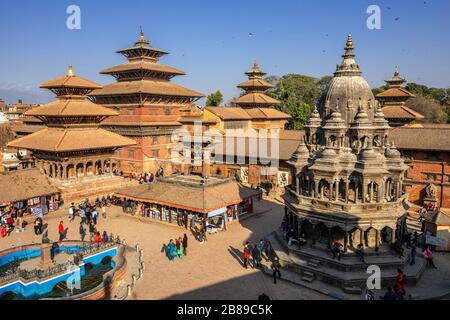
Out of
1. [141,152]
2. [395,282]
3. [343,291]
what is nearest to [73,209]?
[141,152]

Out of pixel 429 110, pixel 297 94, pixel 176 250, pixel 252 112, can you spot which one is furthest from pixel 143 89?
pixel 429 110

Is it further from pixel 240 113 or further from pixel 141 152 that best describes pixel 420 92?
pixel 141 152

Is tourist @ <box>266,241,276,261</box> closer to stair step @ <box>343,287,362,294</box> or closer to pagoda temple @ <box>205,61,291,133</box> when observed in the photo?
stair step @ <box>343,287,362,294</box>

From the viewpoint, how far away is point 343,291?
1549 centimetres

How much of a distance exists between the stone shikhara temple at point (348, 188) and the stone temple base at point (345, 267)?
5 cm

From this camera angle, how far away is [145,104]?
4159 cm

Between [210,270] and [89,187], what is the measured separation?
58.5 ft

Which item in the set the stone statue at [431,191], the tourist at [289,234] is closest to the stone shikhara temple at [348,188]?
the tourist at [289,234]

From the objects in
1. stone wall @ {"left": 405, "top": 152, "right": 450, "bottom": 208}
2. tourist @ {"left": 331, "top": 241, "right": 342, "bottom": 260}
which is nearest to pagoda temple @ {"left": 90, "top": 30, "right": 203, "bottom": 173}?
stone wall @ {"left": 405, "top": 152, "right": 450, "bottom": 208}

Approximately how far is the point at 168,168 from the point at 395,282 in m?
30.7

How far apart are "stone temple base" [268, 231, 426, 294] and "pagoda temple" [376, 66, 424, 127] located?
23485 millimetres

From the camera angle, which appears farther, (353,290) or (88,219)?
(88,219)

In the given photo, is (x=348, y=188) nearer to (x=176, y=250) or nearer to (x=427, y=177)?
(x=176, y=250)
